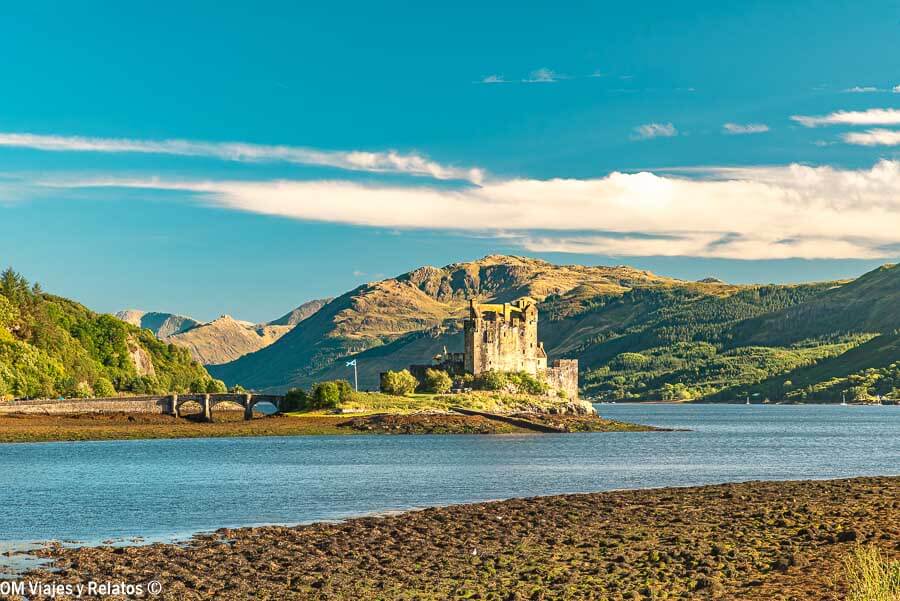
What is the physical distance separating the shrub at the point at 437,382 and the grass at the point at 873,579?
432ft

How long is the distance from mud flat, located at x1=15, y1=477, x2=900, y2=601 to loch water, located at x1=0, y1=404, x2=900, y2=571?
6.58 meters

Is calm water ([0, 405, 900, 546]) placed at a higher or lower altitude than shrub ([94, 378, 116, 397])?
lower

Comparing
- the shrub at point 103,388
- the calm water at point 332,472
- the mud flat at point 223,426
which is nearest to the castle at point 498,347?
the mud flat at point 223,426

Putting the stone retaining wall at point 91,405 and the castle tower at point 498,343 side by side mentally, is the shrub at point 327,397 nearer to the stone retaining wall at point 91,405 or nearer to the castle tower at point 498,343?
the stone retaining wall at point 91,405

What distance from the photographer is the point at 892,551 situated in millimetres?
34594

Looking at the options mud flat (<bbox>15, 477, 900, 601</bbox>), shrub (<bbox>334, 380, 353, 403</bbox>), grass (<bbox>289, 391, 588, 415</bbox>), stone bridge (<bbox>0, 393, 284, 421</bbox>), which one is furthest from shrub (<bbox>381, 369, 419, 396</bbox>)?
mud flat (<bbox>15, 477, 900, 601</bbox>)

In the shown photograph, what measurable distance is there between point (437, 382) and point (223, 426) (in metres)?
37.1

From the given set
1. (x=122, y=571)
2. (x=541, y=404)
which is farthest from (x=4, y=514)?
(x=541, y=404)

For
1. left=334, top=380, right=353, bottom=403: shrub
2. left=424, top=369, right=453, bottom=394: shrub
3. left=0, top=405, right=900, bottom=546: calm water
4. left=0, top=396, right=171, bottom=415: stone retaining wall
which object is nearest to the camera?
left=0, top=405, right=900, bottom=546: calm water

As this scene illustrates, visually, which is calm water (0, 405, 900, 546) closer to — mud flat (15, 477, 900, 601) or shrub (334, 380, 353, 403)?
mud flat (15, 477, 900, 601)

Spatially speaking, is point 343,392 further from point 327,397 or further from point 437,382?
point 437,382

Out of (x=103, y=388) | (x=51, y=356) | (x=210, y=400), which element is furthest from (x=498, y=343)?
(x=51, y=356)

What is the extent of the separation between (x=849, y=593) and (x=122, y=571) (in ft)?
69.1

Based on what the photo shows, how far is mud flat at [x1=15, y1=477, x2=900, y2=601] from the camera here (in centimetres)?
3109
